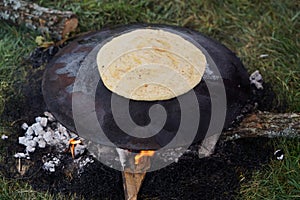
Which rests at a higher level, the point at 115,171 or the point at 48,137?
the point at 48,137

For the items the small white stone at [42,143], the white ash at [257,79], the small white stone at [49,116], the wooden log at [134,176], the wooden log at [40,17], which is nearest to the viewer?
the wooden log at [134,176]

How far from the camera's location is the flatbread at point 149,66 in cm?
250

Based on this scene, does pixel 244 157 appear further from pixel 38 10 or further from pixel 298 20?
pixel 38 10

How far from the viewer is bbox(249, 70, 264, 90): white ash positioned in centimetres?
339

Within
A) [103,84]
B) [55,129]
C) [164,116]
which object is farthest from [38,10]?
[164,116]

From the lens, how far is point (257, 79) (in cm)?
343

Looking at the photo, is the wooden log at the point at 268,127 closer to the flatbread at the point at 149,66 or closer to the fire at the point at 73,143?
the flatbread at the point at 149,66

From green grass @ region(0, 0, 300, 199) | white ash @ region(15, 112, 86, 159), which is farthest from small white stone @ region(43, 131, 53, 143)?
green grass @ region(0, 0, 300, 199)

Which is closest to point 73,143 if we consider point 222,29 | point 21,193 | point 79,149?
point 79,149

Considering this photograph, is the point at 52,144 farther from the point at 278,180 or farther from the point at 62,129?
the point at 278,180

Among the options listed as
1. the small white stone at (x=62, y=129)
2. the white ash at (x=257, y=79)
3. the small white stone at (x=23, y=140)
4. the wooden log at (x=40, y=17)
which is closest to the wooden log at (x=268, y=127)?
the white ash at (x=257, y=79)

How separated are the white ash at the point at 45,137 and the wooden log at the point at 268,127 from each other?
959 mm

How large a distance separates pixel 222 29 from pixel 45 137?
1.76 meters

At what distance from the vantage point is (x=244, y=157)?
2939mm
